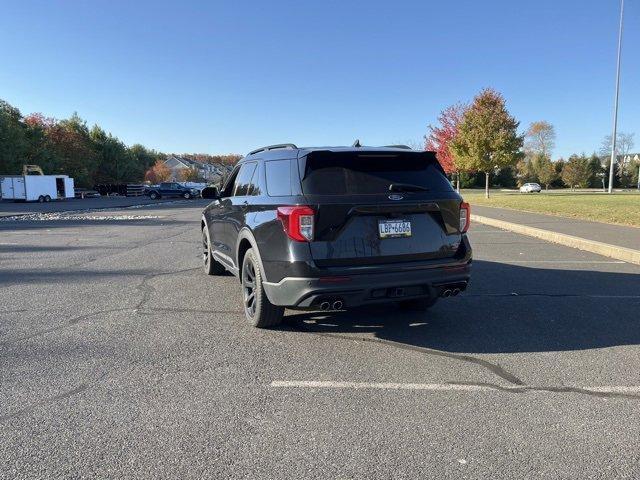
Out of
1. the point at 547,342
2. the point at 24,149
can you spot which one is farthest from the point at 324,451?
the point at 24,149

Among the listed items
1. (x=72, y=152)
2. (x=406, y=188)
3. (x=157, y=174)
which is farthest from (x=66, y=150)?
(x=406, y=188)

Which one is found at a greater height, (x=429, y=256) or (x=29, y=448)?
(x=429, y=256)

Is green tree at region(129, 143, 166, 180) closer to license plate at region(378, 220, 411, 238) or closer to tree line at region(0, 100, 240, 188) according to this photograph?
tree line at region(0, 100, 240, 188)

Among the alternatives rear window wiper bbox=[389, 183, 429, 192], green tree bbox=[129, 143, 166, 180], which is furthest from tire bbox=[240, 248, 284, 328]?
green tree bbox=[129, 143, 166, 180]

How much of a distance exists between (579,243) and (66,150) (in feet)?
210

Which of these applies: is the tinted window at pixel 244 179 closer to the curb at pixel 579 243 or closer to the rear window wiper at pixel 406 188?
the rear window wiper at pixel 406 188

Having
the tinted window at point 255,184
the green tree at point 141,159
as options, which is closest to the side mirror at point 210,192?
the tinted window at point 255,184

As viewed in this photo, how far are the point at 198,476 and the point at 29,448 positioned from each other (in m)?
1.11

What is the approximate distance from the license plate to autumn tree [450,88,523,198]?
31.4 m

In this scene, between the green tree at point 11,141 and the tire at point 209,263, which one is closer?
the tire at point 209,263

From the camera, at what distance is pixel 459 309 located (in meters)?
5.96

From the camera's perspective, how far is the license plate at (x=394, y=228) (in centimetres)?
447

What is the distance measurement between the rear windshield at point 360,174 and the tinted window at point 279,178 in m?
0.29

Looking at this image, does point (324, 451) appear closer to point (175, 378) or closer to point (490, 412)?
point (490, 412)
